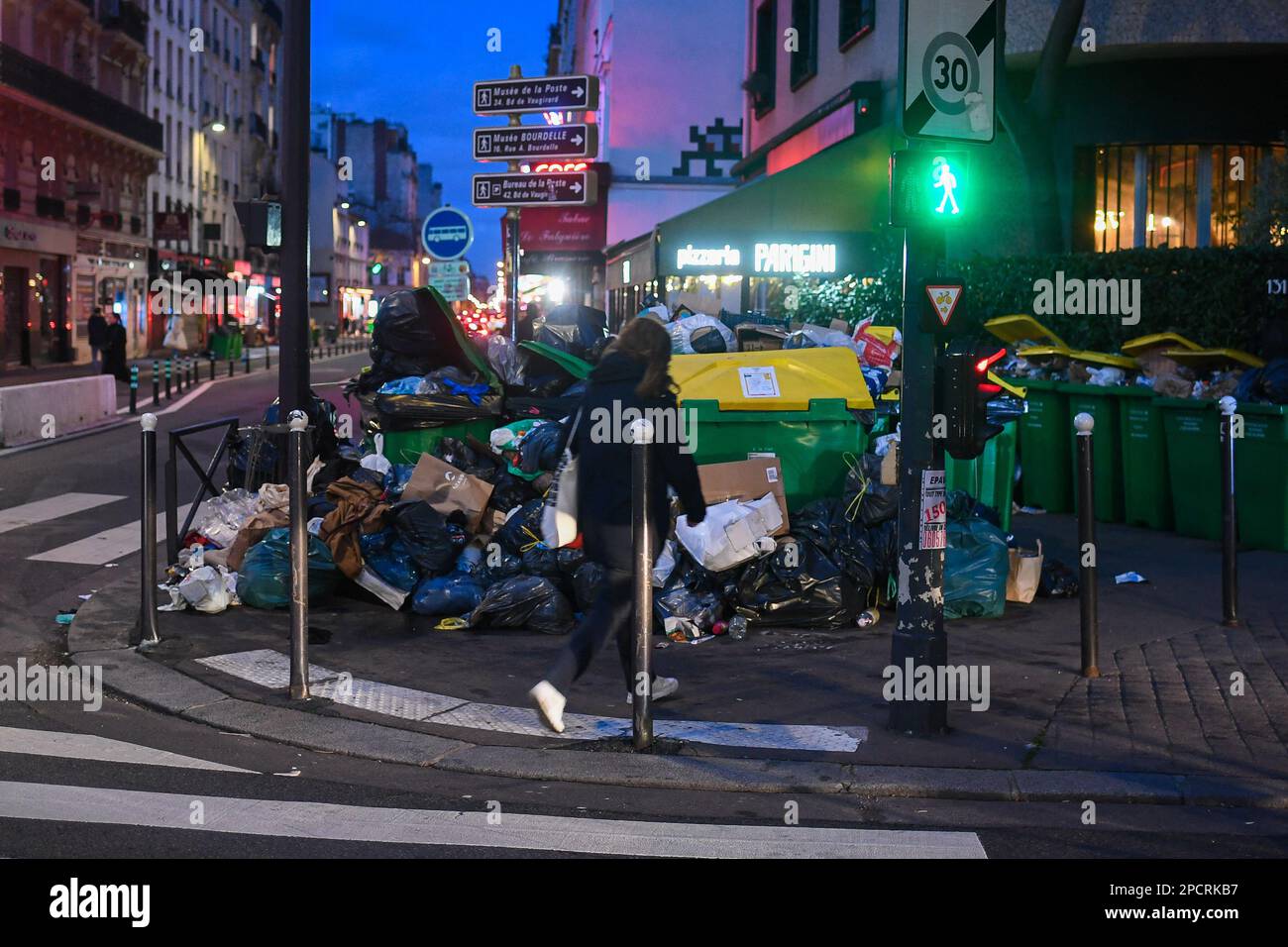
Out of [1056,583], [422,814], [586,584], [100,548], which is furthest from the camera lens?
[100,548]

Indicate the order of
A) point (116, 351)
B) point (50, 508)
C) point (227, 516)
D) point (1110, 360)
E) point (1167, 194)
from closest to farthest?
point (227, 516) < point (1110, 360) < point (50, 508) < point (1167, 194) < point (116, 351)

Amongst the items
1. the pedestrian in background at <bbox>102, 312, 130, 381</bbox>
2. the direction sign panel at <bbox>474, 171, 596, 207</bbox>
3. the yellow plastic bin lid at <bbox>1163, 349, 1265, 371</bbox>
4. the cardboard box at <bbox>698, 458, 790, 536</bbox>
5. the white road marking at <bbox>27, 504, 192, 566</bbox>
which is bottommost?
the white road marking at <bbox>27, 504, 192, 566</bbox>

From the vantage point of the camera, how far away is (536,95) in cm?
1666

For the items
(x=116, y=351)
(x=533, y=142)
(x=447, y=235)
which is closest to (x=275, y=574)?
(x=447, y=235)

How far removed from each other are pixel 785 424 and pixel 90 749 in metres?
4.93

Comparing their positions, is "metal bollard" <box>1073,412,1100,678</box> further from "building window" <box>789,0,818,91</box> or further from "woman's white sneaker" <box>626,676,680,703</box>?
"building window" <box>789,0,818,91</box>

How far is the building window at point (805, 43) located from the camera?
75.4 ft

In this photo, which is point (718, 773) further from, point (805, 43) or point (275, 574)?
point (805, 43)

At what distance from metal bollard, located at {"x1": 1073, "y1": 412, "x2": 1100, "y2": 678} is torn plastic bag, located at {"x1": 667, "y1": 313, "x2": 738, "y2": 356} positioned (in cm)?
412

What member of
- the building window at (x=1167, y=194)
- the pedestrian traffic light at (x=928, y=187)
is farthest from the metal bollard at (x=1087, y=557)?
the building window at (x=1167, y=194)

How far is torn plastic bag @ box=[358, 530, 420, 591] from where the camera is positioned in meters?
9.03

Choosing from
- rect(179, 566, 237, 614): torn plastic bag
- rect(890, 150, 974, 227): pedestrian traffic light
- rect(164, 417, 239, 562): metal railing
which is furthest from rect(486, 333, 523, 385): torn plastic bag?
rect(890, 150, 974, 227): pedestrian traffic light

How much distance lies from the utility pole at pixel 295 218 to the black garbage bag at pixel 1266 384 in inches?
276
